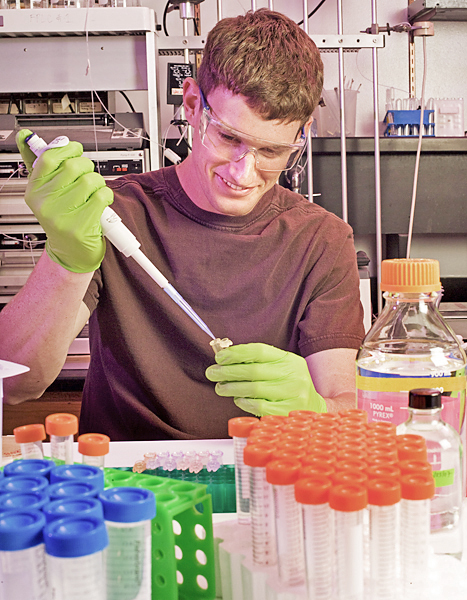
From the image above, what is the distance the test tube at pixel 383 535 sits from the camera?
47 cm

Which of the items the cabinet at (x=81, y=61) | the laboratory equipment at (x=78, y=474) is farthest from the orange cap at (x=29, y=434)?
the cabinet at (x=81, y=61)

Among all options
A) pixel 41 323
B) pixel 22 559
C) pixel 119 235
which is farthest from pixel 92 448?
pixel 41 323

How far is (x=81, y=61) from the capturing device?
2.53 m

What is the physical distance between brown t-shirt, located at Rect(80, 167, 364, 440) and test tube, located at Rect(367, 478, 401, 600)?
2.62ft

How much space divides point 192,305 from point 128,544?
90 centimetres

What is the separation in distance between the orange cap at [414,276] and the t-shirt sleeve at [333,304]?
58 centimetres

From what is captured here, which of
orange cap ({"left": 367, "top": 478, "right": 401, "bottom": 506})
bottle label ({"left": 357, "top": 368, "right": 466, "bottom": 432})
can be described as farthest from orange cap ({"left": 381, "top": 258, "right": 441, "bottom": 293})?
orange cap ({"left": 367, "top": 478, "right": 401, "bottom": 506})

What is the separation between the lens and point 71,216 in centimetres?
102

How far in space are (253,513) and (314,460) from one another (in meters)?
0.09

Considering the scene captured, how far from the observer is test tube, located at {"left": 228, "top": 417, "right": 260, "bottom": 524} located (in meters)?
0.59

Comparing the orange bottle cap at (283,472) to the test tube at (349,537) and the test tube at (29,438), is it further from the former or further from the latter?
the test tube at (29,438)

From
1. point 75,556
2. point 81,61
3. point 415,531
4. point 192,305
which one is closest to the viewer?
point 75,556

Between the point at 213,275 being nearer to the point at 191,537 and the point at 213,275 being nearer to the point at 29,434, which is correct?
the point at 29,434

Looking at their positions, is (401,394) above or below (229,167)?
below
